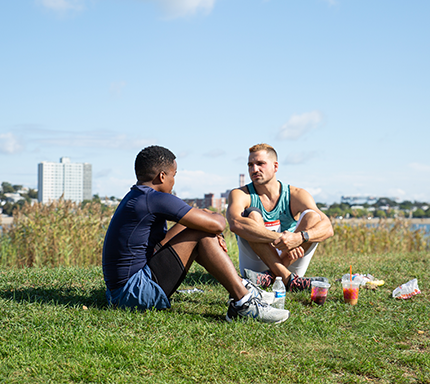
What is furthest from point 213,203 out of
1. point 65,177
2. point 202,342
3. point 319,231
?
point 65,177

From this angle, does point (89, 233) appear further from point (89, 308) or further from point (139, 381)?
point (139, 381)

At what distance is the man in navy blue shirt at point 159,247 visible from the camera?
3.43m

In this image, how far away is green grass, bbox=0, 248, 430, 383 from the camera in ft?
8.84

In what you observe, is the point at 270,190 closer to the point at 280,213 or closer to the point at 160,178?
the point at 280,213

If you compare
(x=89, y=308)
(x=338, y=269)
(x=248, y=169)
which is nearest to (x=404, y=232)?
(x=338, y=269)

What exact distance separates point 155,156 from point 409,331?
8.50 feet

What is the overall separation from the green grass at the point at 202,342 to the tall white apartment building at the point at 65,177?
72452mm

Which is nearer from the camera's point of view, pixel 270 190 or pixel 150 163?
pixel 150 163

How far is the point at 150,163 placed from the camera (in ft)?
11.7

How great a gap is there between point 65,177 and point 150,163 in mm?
77185

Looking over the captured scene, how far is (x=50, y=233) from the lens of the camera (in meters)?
6.93

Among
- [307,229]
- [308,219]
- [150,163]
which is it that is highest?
[150,163]

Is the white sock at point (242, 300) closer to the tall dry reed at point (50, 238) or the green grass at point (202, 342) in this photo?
the green grass at point (202, 342)

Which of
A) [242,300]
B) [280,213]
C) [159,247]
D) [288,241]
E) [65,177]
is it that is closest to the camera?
[242,300]
